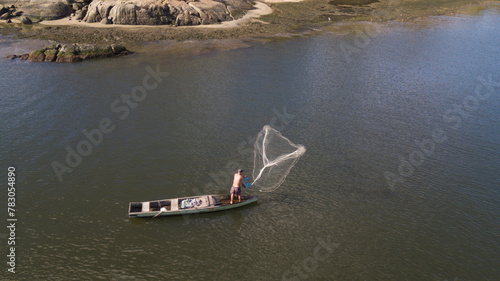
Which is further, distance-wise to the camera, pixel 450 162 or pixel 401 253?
pixel 450 162

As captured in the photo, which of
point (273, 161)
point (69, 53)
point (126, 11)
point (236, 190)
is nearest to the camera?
point (236, 190)

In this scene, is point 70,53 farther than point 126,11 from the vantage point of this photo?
No

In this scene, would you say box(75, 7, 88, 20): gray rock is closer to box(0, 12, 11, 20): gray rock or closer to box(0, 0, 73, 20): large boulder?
box(0, 0, 73, 20): large boulder

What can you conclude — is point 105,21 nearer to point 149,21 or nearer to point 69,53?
point 149,21

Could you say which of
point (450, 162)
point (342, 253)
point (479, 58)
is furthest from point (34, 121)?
point (479, 58)

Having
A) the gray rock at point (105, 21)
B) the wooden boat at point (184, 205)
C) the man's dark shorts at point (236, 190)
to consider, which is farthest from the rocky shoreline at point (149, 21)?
the man's dark shorts at point (236, 190)

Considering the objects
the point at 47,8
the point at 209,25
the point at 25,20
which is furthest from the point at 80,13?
the point at 209,25

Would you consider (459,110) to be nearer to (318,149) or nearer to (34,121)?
(318,149)
